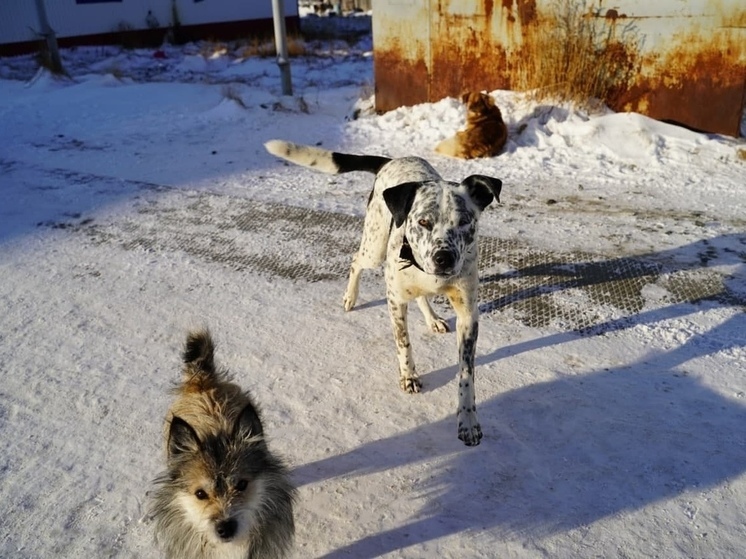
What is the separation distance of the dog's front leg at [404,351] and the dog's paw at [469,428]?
0.45 metres

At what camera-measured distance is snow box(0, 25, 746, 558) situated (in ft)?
9.08

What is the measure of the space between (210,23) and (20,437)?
81.6 ft

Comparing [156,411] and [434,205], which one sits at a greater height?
[434,205]

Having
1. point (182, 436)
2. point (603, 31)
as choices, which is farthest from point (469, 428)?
point (603, 31)

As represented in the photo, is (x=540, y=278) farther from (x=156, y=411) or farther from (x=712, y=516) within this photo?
(x=156, y=411)

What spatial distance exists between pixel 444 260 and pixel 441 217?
26 cm

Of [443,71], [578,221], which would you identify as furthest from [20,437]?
[443,71]

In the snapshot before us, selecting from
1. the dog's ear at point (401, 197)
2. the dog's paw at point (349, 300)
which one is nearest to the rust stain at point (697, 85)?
the dog's paw at point (349, 300)

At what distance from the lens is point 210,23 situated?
81.5 feet

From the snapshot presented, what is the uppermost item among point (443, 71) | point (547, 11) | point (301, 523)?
point (547, 11)

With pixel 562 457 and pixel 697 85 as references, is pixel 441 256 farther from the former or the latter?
pixel 697 85

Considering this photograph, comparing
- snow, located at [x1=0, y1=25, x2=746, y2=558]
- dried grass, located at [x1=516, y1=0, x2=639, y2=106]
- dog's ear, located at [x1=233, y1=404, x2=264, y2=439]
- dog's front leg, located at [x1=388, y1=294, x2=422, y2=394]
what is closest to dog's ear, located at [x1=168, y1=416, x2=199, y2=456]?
dog's ear, located at [x1=233, y1=404, x2=264, y2=439]

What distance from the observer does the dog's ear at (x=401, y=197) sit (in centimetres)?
329

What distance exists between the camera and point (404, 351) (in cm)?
363
